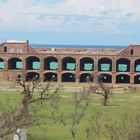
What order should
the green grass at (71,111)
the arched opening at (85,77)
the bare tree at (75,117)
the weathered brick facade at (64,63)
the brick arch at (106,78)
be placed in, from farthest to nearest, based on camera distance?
the brick arch at (106,78), the weathered brick facade at (64,63), the arched opening at (85,77), the green grass at (71,111), the bare tree at (75,117)

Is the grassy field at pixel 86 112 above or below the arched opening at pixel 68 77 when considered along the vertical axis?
below

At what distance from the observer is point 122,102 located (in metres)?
46.3

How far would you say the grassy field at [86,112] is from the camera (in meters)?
28.2

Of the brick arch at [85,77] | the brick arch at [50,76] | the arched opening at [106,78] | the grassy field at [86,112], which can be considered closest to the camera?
the grassy field at [86,112]

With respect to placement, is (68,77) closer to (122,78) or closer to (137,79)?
(122,78)

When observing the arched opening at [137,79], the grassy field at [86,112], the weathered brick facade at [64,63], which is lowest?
the grassy field at [86,112]

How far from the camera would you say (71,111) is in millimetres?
38594


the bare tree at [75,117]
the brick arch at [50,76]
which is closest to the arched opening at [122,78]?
the brick arch at [50,76]

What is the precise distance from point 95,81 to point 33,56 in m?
9.75

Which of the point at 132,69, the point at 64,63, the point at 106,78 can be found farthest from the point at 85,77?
the point at 132,69

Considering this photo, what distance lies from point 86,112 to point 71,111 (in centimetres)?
117

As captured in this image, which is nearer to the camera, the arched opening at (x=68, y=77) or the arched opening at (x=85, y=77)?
the arched opening at (x=85, y=77)

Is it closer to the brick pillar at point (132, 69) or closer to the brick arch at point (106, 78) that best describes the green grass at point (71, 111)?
the brick pillar at point (132, 69)

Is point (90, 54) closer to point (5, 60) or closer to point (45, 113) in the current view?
Result: point (5, 60)
